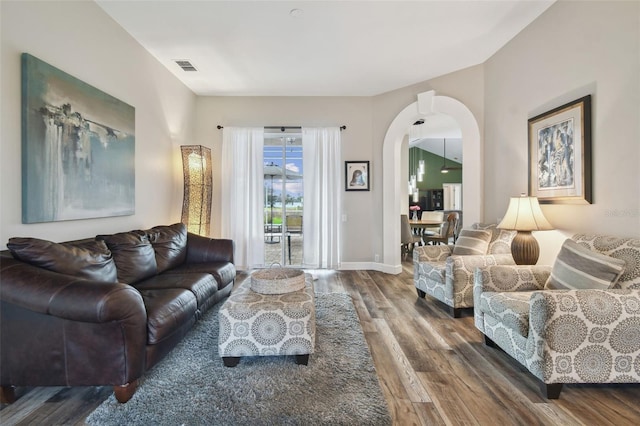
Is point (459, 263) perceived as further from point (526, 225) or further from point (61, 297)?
point (61, 297)

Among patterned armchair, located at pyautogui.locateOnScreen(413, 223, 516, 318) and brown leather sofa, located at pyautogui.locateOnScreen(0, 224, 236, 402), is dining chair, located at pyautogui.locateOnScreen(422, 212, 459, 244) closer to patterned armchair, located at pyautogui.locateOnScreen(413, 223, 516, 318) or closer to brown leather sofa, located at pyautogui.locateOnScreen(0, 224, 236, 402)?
patterned armchair, located at pyautogui.locateOnScreen(413, 223, 516, 318)

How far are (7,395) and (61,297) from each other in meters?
0.75

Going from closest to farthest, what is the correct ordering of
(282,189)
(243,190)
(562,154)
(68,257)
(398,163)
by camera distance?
(68,257), (562,154), (398,163), (243,190), (282,189)

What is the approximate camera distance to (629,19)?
2141 millimetres

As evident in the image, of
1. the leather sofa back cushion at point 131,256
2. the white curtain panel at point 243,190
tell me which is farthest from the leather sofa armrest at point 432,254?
the leather sofa back cushion at point 131,256

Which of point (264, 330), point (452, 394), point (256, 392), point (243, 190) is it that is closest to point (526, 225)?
point (452, 394)

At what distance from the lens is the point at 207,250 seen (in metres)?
3.58

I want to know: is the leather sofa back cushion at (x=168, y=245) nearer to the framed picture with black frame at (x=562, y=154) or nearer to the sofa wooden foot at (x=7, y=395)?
the sofa wooden foot at (x=7, y=395)

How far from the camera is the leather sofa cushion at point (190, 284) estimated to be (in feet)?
8.28

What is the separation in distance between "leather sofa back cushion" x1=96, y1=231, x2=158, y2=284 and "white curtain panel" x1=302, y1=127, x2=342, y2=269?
105 inches

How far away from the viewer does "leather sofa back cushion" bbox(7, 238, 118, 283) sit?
5.97 ft

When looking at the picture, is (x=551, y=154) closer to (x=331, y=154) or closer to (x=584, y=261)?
(x=584, y=261)

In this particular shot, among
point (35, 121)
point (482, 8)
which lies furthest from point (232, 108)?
point (482, 8)

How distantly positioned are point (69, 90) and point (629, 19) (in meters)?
4.27
